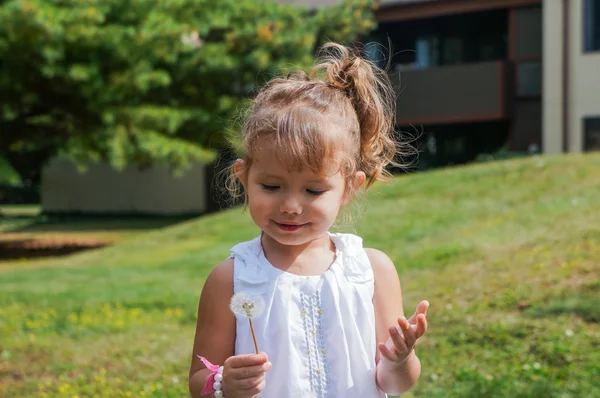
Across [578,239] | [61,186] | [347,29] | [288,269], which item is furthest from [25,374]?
[61,186]

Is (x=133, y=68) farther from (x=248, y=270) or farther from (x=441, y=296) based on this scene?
(x=248, y=270)

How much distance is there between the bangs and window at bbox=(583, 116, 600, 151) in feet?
51.9

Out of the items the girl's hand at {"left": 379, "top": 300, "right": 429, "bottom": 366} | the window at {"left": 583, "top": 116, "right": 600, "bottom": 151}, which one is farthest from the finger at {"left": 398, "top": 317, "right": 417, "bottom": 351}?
the window at {"left": 583, "top": 116, "right": 600, "bottom": 151}

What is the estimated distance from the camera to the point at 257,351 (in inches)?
85.8

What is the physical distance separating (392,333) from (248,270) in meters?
0.47

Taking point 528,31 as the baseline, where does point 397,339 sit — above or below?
below

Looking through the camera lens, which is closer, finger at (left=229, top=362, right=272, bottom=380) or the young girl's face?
finger at (left=229, top=362, right=272, bottom=380)

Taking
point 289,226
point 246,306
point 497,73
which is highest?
point 497,73

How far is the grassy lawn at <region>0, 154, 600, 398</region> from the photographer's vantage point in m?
4.86

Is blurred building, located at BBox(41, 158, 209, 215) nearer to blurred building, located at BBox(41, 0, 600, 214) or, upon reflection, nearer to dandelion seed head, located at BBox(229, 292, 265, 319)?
blurred building, located at BBox(41, 0, 600, 214)

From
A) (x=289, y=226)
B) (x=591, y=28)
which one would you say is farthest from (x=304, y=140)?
(x=591, y=28)

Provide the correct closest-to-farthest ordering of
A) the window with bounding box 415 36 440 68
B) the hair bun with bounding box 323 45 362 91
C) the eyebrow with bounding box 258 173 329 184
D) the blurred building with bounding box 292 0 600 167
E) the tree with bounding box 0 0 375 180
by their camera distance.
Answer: the eyebrow with bounding box 258 173 329 184, the hair bun with bounding box 323 45 362 91, the tree with bounding box 0 0 375 180, the blurred building with bounding box 292 0 600 167, the window with bounding box 415 36 440 68

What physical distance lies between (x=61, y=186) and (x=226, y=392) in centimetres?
2519

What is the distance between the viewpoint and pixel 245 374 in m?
2.14
